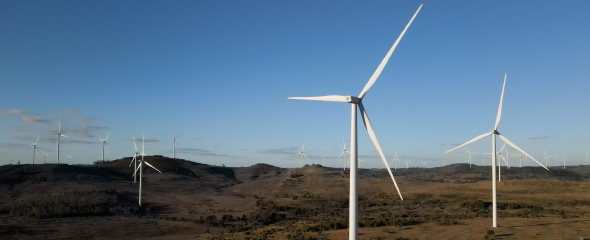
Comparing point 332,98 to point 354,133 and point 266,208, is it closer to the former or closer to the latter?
point 354,133

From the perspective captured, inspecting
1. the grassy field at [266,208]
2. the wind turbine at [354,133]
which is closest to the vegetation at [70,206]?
the grassy field at [266,208]

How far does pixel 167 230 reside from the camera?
45.0m

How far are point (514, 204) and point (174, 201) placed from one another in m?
54.2

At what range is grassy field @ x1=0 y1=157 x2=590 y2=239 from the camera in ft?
122

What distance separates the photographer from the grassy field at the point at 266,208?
37.2m

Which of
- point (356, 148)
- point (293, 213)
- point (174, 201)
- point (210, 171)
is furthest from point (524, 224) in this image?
point (210, 171)

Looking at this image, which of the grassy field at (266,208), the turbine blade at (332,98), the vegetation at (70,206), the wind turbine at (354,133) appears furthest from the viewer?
the vegetation at (70,206)

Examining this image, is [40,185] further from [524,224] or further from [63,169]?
[524,224]

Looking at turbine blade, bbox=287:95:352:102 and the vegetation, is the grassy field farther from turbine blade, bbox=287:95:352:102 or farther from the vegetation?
turbine blade, bbox=287:95:352:102

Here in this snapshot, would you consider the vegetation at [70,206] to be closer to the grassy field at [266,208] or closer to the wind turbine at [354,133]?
the grassy field at [266,208]

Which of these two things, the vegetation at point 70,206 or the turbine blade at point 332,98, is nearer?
the turbine blade at point 332,98

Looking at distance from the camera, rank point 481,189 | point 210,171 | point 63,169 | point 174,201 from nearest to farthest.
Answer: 1. point 174,201
2. point 481,189
3. point 63,169
4. point 210,171

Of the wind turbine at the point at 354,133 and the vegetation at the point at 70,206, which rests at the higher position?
the wind turbine at the point at 354,133

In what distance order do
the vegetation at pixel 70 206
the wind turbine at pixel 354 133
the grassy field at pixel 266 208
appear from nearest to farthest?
the wind turbine at pixel 354 133 → the grassy field at pixel 266 208 → the vegetation at pixel 70 206
